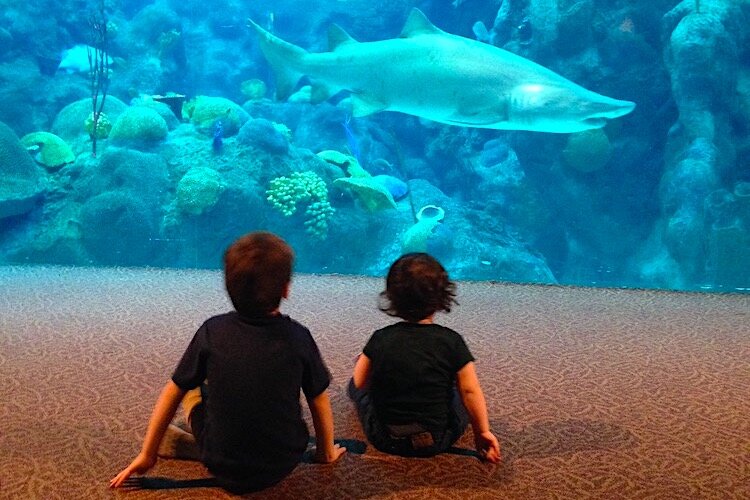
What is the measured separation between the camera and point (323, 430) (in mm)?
1763

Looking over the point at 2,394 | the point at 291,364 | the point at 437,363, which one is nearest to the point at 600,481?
the point at 437,363

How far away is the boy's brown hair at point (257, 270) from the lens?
1.50 meters

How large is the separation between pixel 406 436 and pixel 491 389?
0.89 m

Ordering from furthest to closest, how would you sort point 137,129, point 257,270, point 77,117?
point 77,117, point 137,129, point 257,270

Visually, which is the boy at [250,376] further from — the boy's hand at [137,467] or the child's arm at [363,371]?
the child's arm at [363,371]

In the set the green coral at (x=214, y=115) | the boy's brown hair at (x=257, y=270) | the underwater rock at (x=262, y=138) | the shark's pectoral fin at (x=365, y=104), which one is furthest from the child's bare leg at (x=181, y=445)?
the green coral at (x=214, y=115)

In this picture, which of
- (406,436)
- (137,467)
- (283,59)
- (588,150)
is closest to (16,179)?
(283,59)

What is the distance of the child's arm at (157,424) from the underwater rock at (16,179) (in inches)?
252

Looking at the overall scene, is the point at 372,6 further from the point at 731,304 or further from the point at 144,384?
the point at 144,384

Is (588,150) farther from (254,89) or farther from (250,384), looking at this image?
(250,384)

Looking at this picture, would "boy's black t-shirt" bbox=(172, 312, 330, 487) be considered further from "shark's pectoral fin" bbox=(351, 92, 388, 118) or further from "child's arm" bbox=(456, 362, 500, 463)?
"shark's pectoral fin" bbox=(351, 92, 388, 118)

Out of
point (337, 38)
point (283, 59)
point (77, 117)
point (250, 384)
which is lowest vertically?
point (250, 384)

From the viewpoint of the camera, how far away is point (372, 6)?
39.4 ft

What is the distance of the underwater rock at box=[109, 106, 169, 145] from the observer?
7.54 metres
